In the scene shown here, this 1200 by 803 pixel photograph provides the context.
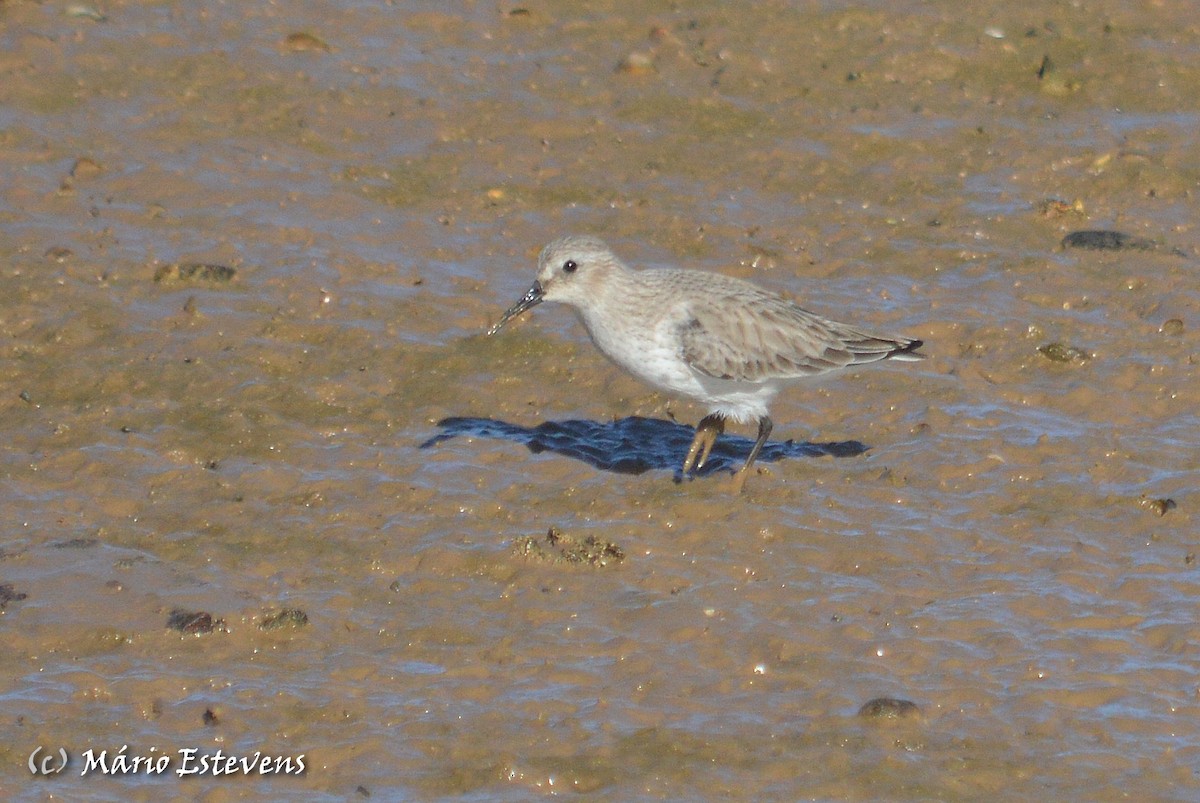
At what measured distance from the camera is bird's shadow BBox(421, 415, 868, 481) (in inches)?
396

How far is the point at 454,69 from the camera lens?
47.0 ft

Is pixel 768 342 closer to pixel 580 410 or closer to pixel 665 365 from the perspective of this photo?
pixel 665 365

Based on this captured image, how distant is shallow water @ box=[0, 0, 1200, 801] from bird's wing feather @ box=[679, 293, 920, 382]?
610 mm

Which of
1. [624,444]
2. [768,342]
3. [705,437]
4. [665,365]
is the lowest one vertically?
[624,444]

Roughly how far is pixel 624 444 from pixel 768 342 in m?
1.14

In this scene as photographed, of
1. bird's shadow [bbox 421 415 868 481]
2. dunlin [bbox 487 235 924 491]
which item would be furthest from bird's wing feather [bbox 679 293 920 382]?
bird's shadow [bbox 421 415 868 481]

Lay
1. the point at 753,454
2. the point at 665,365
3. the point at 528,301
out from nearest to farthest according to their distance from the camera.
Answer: the point at 665,365 → the point at 753,454 → the point at 528,301

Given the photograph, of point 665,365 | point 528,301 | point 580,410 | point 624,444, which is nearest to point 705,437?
point 624,444

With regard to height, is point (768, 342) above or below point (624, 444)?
above

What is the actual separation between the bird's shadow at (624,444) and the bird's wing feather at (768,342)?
0.59 meters

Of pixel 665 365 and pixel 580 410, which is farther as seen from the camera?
pixel 580 410

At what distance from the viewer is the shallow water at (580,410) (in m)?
7.48

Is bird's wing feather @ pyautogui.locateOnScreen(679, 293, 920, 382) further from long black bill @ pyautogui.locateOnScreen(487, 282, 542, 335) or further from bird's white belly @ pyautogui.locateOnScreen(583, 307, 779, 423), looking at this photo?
long black bill @ pyautogui.locateOnScreen(487, 282, 542, 335)

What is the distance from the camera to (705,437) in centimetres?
1005
